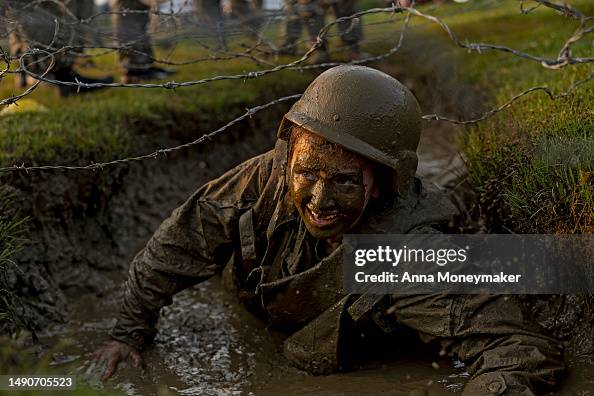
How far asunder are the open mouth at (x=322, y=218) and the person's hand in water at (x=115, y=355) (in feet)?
4.27

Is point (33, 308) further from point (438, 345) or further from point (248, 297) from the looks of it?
point (438, 345)

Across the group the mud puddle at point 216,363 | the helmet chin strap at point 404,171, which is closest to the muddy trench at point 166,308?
the mud puddle at point 216,363

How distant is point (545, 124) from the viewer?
15.0 ft

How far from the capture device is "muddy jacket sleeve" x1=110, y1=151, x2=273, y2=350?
4.20 metres

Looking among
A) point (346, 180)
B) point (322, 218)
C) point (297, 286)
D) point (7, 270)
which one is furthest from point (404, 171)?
point (7, 270)

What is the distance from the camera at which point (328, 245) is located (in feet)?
13.2

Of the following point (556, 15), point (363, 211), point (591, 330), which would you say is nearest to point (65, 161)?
point (363, 211)

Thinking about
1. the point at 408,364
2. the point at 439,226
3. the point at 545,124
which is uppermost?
the point at 545,124

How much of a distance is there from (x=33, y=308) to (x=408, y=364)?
2.21 metres

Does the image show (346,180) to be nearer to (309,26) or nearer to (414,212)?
(414,212)

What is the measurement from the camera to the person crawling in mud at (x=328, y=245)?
3.62 metres

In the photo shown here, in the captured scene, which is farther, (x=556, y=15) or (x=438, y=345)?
(x=556, y=15)

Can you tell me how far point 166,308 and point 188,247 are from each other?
38.3 inches

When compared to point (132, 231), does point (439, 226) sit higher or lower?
higher
